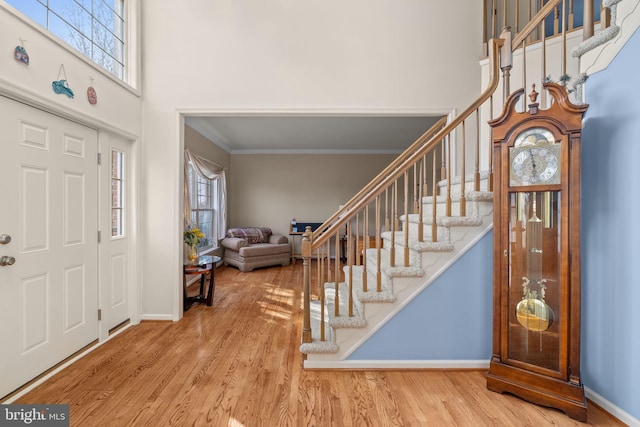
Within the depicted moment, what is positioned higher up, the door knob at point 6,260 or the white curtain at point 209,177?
the white curtain at point 209,177

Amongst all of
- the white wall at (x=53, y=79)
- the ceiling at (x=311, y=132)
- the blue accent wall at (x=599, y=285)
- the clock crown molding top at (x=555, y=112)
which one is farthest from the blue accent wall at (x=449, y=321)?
the white wall at (x=53, y=79)

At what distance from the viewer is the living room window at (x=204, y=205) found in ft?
18.1

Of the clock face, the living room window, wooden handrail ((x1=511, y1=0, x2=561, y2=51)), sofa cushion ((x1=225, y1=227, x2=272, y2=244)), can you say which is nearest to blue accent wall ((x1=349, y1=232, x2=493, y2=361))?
the clock face

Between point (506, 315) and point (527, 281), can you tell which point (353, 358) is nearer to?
point (506, 315)

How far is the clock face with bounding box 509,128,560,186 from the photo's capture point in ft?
6.29

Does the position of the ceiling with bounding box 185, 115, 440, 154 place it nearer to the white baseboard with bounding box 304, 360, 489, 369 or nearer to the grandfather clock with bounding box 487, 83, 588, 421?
the grandfather clock with bounding box 487, 83, 588, 421

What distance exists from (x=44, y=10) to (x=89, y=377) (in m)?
2.73

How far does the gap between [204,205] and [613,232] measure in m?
5.96

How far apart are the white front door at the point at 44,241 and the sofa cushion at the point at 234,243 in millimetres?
3431

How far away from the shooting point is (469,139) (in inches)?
134

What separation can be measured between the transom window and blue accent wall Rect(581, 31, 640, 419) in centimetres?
385

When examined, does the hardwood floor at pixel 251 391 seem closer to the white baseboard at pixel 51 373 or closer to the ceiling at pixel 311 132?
the white baseboard at pixel 51 373

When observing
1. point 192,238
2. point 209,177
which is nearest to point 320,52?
point 192,238

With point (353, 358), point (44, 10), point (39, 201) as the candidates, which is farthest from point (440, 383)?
point (44, 10)
